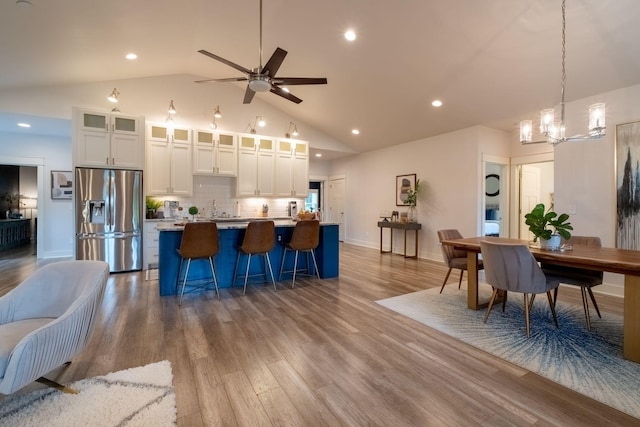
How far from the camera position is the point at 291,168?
673 cm

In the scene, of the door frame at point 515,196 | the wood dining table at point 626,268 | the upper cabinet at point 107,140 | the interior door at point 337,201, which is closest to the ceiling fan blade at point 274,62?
the wood dining table at point 626,268

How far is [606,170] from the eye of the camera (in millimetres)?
3926

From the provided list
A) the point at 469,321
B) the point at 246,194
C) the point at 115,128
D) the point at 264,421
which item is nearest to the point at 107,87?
the point at 115,128

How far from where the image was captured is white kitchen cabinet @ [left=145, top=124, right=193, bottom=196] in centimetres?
528

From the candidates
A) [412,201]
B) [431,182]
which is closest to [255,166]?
[412,201]

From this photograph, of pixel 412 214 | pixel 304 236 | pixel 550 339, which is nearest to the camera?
pixel 550 339

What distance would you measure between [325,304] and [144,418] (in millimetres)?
2111

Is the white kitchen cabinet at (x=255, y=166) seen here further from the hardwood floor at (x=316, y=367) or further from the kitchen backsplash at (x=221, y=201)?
the hardwood floor at (x=316, y=367)

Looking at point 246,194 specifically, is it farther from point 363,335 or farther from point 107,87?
point 363,335

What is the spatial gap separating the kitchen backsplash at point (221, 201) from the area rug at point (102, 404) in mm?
4271

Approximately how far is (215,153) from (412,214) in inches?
180

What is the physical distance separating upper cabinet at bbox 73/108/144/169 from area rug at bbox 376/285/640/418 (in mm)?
4778

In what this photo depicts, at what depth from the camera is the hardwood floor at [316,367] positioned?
1.62m

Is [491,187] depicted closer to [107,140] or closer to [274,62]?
[274,62]
